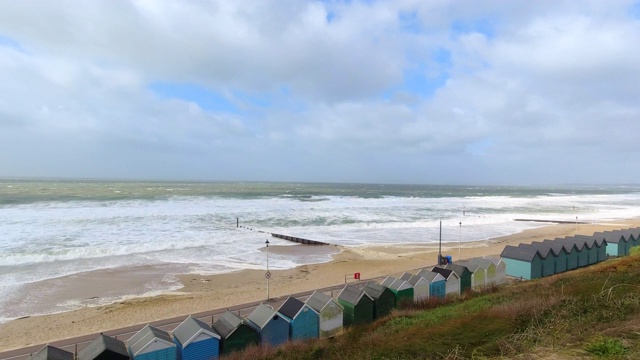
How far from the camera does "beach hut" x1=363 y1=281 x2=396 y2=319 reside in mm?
17156

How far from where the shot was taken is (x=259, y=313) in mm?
14789

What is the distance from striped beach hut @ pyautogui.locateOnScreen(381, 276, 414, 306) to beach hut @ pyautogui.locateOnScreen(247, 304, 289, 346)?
6.16 m

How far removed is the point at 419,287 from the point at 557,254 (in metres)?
14.2

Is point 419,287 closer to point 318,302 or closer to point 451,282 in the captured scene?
point 451,282

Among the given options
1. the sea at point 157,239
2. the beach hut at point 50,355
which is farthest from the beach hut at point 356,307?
the sea at point 157,239

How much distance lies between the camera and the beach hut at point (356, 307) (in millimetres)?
16500

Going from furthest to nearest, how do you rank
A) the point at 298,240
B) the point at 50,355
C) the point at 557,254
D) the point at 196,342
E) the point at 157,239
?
the point at 298,240 → the point at 157,239 → the point at 557,254 → the point at 196,342 → the point at 50,355

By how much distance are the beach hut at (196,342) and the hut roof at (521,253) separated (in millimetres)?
21686

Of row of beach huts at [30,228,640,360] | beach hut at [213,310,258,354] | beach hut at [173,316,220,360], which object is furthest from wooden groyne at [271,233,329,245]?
beach hut at [173,316,220,360]

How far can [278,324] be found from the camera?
14.5 metres

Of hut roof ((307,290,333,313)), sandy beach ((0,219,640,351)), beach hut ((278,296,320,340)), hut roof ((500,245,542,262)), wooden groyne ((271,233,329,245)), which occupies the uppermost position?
hut roof ((500,245,542,262))

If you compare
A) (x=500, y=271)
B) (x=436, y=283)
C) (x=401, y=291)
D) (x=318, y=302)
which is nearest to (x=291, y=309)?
(x=318, y=302)

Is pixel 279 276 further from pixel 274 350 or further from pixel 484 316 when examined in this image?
pixel 484 316

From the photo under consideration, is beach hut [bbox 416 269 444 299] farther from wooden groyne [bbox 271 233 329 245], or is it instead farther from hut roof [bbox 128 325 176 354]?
wooden groyne [bbox 271 233 329 245]
